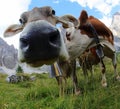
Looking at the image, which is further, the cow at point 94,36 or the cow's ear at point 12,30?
the cow at point 94,36

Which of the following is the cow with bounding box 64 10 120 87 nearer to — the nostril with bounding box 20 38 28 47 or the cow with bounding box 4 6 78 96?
the cow with bounding box 4 6 78 96

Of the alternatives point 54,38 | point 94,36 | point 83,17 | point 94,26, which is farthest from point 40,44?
point 94,26

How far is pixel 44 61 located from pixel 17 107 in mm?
3014

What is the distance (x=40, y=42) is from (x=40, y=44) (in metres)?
0.02

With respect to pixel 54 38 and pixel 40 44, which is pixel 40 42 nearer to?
pixel 40 44

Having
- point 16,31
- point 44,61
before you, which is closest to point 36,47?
point 44,61

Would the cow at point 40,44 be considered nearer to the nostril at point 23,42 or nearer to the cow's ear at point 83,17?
the nostril at point 23,42

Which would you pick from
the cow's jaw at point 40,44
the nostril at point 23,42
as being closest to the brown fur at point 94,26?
the cow's jaw at point 40,44

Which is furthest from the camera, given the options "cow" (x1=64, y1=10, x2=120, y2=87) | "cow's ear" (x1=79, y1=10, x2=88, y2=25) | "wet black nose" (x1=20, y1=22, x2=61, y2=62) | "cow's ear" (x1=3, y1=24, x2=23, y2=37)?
"cow's ear" (x1=79, y1=10, x2=88, y2=25)

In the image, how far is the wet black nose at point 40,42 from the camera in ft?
12.8

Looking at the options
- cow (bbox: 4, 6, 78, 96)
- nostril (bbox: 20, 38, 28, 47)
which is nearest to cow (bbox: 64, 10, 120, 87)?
cow (bbox: 4, 6, 78, 96)

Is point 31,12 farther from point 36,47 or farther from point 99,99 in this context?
point 99,99

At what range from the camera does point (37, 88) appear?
8656 millimetres

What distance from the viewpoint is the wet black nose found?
12.8ft
